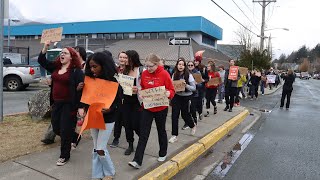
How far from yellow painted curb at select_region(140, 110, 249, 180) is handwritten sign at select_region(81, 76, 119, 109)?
1308mm

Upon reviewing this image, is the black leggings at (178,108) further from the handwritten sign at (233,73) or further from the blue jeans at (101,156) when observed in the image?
the handwritten sign at (233,73)

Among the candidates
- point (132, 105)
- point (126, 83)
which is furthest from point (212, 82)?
point (126, 83)

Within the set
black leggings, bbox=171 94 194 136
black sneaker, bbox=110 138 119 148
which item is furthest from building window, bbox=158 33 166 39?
black sneaker, bbox=110 138 119 148

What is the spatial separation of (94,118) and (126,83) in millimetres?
1328

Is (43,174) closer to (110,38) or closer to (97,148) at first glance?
(97,148)

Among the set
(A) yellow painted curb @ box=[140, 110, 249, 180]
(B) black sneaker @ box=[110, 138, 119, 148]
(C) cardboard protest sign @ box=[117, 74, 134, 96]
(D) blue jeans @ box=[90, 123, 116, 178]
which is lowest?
(A) yellow painted curb @ box=[140, 110, 249, 180]

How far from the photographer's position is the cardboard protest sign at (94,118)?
163 inches

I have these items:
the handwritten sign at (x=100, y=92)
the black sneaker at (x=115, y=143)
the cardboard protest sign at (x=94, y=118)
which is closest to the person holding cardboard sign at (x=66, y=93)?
the handwritten sign at (x=100, y=92)

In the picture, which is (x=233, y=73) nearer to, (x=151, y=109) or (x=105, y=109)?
(x=151, y=109)

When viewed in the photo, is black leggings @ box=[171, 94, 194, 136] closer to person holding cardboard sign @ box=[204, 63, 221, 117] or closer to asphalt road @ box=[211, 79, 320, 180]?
asphalt road @ box=[211, 79, 320, 180]

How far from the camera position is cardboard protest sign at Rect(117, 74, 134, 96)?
17.4 ft

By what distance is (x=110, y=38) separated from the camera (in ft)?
145

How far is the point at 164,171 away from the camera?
499 centimetres

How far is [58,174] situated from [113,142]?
5.75 feet
